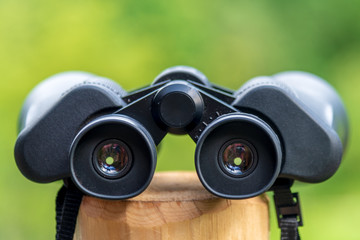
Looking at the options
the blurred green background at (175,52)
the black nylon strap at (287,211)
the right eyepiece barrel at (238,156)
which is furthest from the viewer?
the blurred green background at (175,52)

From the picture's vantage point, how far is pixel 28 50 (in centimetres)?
484

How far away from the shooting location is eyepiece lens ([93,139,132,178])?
52.8 inches

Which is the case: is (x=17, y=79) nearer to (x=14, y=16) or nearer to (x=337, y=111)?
(x=14, y=16)

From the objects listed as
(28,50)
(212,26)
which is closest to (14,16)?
(28,50)

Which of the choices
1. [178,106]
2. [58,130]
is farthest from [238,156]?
[58,130]

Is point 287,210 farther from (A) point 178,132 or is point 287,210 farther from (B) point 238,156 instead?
(A) point 178,132

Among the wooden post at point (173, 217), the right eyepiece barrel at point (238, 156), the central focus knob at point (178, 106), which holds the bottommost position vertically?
the wooden post at point (173, 217)

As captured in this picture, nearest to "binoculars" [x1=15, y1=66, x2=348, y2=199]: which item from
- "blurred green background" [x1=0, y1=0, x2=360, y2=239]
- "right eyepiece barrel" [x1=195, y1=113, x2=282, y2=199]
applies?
"right eyepiece barrel" [x1=195, y1=113, x2=282, y2=199]

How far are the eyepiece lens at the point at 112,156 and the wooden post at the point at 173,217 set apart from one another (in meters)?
0.09

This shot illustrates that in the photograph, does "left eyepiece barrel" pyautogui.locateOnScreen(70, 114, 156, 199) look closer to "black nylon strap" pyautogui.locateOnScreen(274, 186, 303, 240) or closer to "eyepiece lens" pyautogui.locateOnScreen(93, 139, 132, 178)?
"eyepiece lens" pyautogui.locateOnScreen(93, 139, 132, 178)

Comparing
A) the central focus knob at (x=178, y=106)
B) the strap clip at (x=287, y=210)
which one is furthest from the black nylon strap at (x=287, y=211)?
the central focus knob at (x=178, y=106)

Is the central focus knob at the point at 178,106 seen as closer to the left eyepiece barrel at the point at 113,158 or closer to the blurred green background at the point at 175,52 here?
the left eyepiece barrel at the point at 113,158

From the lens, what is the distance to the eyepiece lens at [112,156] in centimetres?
134

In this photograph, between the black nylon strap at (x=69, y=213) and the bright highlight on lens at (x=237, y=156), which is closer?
the bright highlight on lens at (x=237, y=156)
